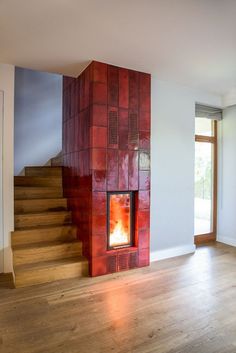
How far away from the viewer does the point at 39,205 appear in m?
3.49

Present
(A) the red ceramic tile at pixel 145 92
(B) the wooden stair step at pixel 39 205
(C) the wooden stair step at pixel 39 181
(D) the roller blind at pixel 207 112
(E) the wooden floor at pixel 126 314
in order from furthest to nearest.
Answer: (D) the roller blind at pixel 207 112
(C) the wooden stair step at pixel 39 181
(B) the wooden stair step at pixel 39 205
(A) the red ceramic tile at pixel 145 92
(E) the wooden floor at pixel 126 314

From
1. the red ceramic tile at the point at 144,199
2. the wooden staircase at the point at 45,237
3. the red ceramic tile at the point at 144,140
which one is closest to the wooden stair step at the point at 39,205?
the wooden staircase at the point at 45,237

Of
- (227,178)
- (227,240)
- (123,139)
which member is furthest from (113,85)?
(227,240)

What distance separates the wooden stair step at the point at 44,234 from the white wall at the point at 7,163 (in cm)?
12

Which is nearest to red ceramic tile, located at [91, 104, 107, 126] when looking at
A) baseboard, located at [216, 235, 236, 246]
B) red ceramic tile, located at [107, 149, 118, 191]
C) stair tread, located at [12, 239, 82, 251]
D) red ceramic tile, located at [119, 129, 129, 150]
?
red ceramic tile, located at [119, 129, 129, 150]

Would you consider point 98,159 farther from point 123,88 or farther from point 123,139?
point 123,88

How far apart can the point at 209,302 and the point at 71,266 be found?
153 cm

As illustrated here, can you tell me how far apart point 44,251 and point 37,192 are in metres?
1.01

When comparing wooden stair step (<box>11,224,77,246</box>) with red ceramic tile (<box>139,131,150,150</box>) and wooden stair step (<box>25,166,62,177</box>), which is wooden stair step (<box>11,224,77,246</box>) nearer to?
wooden stair step (<box>25,166,62,177</box>)

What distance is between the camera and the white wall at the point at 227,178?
13.8ft

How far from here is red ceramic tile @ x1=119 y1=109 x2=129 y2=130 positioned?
3031 mm

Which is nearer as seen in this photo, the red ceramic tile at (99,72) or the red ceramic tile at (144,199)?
the red ceramic tile at (99,72)

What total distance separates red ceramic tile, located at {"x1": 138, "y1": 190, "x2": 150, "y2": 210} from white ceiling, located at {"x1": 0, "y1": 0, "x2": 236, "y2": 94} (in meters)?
1.57

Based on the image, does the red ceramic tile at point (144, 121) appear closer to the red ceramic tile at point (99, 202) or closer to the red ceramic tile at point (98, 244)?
the red ceramic tile at point (99, 202)
